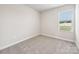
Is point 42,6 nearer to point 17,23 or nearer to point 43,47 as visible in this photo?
point 17,23

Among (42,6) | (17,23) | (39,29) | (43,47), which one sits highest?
(42,6)

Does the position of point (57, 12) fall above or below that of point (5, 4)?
below

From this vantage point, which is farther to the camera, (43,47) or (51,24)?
(51,24)

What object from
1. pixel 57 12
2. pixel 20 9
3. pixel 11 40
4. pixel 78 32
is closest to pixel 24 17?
pixel 20 9

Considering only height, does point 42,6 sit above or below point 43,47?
above

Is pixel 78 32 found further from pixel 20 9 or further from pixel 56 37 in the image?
pixel 20 9

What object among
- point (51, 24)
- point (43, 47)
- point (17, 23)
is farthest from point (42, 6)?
point (43, 47)
